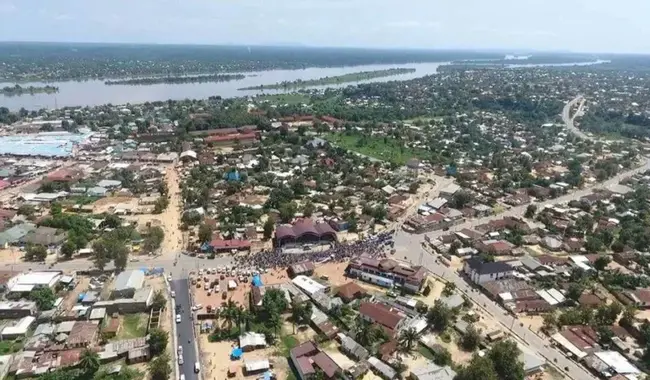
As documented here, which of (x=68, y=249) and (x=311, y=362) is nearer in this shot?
(x=311, y=362)

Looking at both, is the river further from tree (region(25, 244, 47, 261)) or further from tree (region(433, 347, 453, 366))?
tree (region(433, 347, 453, 366))

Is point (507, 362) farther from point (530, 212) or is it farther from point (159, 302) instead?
point (530, 212)

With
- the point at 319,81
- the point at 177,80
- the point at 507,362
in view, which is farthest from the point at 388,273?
the point at 177,80

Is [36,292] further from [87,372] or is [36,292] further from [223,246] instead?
[223,246]

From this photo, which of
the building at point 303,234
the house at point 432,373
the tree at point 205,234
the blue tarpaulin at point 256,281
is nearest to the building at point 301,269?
the blue tarpaulin at point 256,281

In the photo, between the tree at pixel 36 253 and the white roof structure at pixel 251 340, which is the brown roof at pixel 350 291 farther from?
the tree at pixel 36 253

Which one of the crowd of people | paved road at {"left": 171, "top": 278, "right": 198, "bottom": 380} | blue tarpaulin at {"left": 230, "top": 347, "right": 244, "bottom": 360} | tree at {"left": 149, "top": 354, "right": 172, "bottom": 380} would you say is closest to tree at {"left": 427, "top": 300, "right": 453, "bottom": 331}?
the crowd of people
